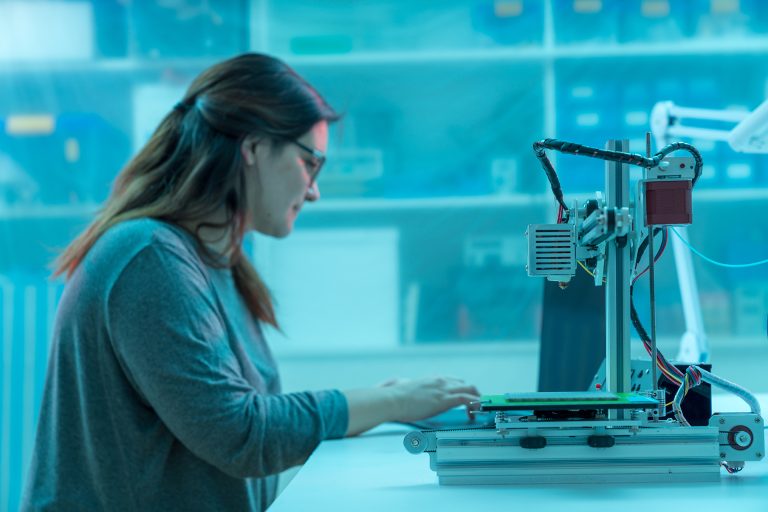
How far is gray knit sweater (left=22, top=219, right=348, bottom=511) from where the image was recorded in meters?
1.08

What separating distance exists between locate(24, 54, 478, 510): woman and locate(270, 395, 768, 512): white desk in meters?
0.21

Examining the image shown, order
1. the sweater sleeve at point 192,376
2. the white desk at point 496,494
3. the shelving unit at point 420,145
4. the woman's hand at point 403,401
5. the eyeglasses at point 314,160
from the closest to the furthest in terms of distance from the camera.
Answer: the white desk at point 496,494 → the sweater sleeve at point 192,376 → the woman's hand at point 403,401 → the eyeglasses at point 314,160 → the shelving unit at point 420,145

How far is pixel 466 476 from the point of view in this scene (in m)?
0.83

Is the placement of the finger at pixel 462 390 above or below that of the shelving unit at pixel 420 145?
below

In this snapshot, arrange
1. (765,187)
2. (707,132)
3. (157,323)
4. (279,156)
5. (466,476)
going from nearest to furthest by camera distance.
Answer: (466,476), (157,323), (707,132), (279,156), (765,187)

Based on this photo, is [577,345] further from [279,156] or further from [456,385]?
[279,156]

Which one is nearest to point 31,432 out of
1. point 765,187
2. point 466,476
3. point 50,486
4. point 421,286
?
point 421,286

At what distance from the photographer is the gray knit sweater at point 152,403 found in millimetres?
1084

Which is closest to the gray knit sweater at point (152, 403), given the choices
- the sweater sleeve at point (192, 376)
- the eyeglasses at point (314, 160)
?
the sweater sleeve at point (192, 376)

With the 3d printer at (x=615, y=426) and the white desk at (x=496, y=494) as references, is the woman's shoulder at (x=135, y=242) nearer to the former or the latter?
the white desk at (x=496, y=494)

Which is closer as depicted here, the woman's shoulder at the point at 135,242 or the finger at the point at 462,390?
the woman's shoulder at the point at 135,242

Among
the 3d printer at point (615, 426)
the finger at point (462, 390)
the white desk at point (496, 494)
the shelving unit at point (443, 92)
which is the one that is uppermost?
the shelving unit at point (443, 92)

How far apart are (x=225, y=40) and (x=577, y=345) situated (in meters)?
1.79

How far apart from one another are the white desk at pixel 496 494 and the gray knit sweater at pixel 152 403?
188mm
